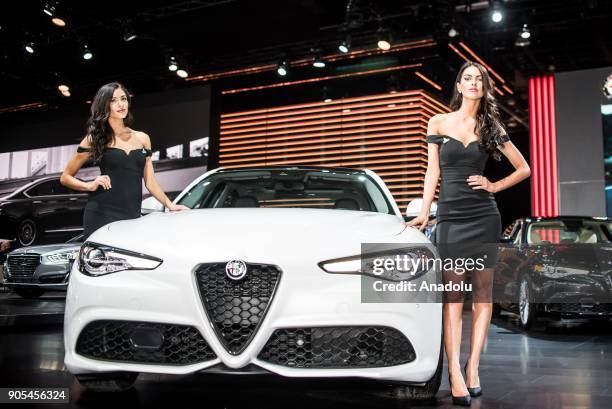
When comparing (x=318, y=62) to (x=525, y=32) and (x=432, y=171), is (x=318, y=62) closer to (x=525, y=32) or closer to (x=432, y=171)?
(x=525, y=32)

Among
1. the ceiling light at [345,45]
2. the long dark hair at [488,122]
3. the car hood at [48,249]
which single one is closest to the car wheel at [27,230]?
the car hood at [48,249]

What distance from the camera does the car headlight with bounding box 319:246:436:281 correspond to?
223 centimetres

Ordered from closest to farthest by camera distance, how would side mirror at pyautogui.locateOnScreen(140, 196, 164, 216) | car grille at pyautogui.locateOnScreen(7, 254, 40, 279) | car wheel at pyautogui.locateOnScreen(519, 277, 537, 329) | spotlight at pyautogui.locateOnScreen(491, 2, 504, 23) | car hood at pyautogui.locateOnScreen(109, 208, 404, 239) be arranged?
car hood at pyautogui.locateOnScreen(109, 208, 404, 239)
side mirror at pyautogui.locateOnScreen(140, 196, 164, 216)
car wheel at pyautogui.locateOnScreen(519, 277, 537, 329)
car grille at pyautogui.locateOnScreen(7, 254, 40, 279)
spotlight at pyautogui.locateOnScreen(491, 2, 504, 23)

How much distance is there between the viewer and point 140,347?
228 cm

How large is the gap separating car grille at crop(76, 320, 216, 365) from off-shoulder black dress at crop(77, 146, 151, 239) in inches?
38.8

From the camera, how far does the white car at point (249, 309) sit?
7.10 feet

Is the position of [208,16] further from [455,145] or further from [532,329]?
[455,145]

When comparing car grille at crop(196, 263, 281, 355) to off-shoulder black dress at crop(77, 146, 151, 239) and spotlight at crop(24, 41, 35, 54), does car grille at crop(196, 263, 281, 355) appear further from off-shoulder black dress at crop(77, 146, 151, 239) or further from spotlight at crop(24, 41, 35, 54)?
spotlight at crop(24, 41, 35, 54)

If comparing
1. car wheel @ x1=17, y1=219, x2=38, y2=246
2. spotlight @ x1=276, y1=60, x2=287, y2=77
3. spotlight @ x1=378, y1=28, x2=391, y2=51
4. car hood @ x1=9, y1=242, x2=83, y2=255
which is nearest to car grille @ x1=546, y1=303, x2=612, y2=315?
spotlight @ x1=378, y1=28, x2=391, y2=51

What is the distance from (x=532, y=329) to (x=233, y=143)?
25.1ft

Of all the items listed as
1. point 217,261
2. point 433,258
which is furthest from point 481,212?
point 217,261

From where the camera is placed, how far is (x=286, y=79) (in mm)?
12008

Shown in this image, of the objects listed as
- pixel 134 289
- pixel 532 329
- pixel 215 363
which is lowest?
pixel 532 329

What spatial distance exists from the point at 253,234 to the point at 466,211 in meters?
1.11
